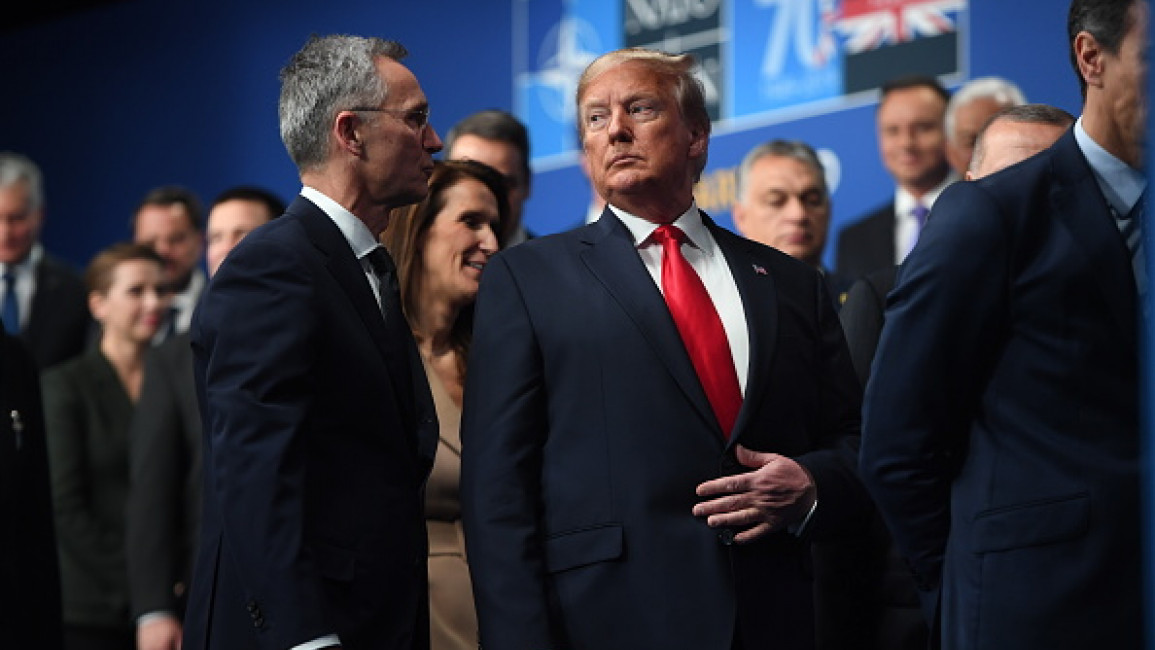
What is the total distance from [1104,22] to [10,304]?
4597 millimetres

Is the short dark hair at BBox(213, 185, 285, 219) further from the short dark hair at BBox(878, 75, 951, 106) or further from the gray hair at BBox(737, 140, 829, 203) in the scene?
the short dark hair at BBox(878, 75, 951, 106)

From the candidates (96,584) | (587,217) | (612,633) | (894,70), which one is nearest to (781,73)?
(894,70)

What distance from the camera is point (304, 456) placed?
8.54 feet

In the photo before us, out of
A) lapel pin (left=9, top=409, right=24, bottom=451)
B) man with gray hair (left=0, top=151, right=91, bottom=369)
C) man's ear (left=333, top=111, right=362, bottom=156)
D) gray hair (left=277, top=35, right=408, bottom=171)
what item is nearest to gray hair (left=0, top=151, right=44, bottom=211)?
man with gray hair (left=0, top=151, right=91, bottom=369)

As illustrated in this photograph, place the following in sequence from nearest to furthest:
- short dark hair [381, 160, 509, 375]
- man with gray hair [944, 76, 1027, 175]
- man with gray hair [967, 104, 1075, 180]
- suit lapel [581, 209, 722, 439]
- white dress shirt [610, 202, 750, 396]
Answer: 1. suit lapel [581, 209, 722, 439]
2. white dress shirt [610, 202, 750, 396]
3. man with gray hair [967, 104, 1075, 180]
4. short dark hair [381, 160, 509, 375]
5. man with gray hair [944, 76, 1027, 175]

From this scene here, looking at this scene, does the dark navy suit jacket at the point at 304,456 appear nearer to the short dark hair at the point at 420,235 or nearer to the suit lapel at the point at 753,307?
the suit lapel at the point at 753,307

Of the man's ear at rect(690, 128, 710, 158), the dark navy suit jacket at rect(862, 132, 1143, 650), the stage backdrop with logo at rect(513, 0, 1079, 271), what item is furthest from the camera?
the stage backdrop with logo at rect(513, 0, 1079, 271)

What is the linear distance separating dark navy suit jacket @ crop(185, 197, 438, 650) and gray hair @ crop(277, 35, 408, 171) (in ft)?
0.48

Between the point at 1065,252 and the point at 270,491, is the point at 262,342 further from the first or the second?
the point at 1065,252

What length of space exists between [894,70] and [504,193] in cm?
203

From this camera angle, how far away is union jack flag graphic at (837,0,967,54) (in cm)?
520

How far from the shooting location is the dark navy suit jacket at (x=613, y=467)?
276 centimetres

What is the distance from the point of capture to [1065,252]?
95.0 inches

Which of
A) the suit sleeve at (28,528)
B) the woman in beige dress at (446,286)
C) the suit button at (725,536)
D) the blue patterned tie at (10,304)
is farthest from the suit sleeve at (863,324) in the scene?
the blue patterned tie at (10,304)
